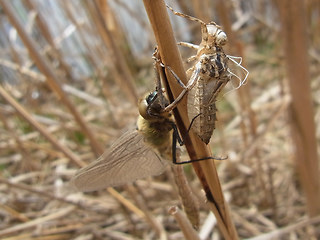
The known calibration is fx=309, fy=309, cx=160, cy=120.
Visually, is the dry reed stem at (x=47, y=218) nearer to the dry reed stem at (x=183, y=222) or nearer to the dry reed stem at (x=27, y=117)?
the dry reed stem at (x=27, y=117)

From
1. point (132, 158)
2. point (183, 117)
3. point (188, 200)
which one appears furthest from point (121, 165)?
point (183, 117)

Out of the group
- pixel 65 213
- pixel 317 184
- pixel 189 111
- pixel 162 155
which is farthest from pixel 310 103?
pixel 65 213

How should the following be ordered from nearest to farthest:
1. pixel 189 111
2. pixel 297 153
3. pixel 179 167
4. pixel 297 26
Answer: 1. pixel 189 111
2. pixel 179 167
3. pixel 297 26
4. pixel 297 153

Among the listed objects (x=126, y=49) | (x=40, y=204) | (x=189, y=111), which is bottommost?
(x=189, y=111)

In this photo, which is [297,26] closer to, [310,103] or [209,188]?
[310,103]

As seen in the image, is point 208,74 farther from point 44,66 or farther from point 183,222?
point 44,66

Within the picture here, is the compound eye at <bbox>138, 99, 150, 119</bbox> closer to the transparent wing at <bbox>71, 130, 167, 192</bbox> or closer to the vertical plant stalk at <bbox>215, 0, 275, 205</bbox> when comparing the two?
the transparent wing at <bbox>71, 130, 167, 192</bbox>

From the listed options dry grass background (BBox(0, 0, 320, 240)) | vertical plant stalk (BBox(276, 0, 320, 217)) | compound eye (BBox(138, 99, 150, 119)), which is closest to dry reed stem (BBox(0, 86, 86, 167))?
dry grass background (BBox(0, 0, 320, 240))
